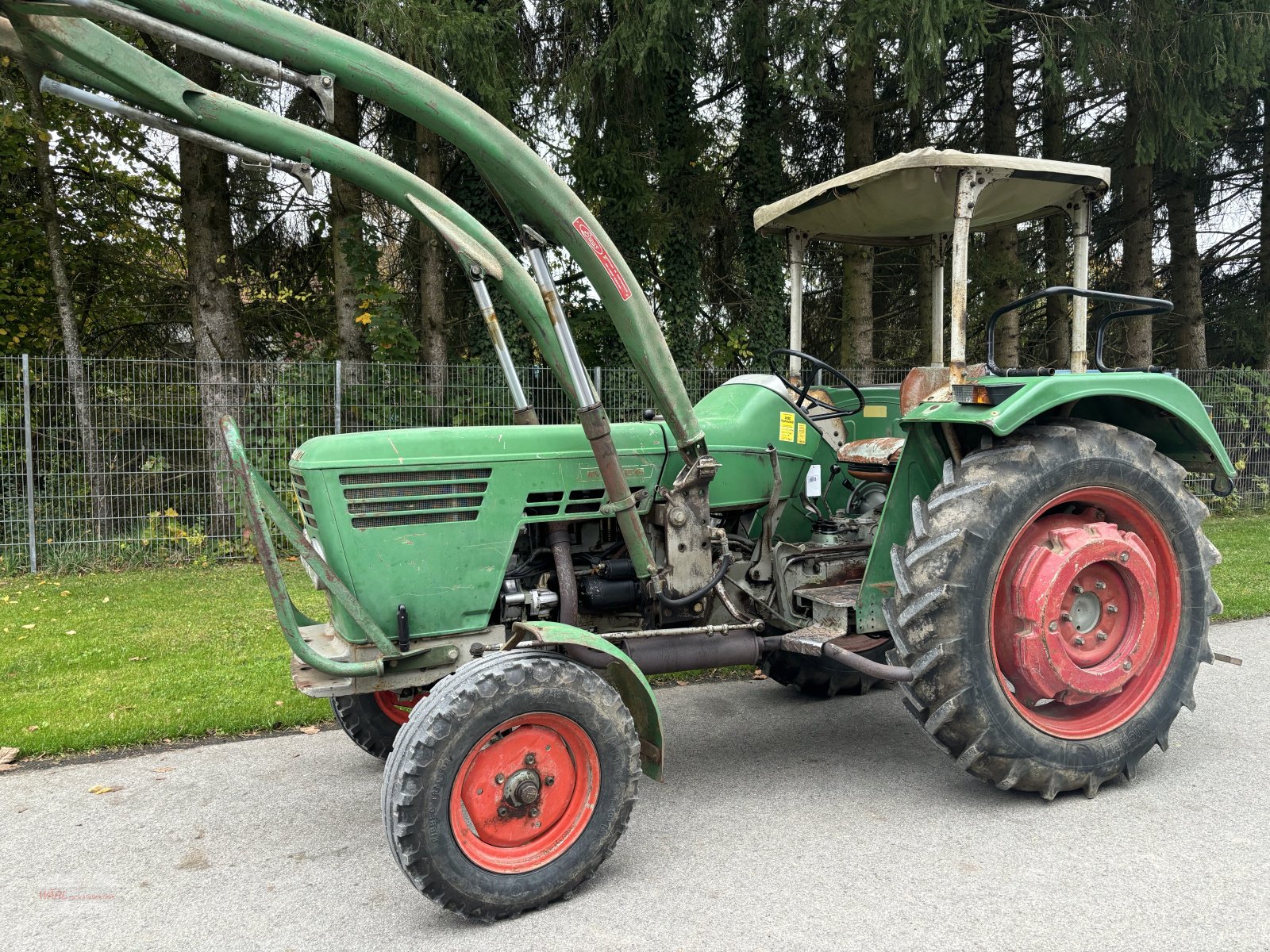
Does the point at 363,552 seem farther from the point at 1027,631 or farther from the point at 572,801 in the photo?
the point at 1027,631

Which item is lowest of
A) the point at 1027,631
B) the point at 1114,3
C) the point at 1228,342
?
the point at 1027,631

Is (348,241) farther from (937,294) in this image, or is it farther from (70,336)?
(937,294)

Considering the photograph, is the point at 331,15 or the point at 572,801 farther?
the point at 331,15

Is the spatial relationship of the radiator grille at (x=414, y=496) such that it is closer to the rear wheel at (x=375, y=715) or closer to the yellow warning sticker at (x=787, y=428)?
the rear wheel at (x=375, y=715)

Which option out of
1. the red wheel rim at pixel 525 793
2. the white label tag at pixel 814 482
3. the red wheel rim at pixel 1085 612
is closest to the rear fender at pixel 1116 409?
the red wheel rim at pixel 1085 612

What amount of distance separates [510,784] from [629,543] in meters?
0.96

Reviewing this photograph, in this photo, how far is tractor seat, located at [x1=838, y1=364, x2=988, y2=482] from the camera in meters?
4.03

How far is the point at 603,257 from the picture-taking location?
3.23m

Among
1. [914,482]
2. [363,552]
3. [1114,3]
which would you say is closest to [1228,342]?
[1114,3]

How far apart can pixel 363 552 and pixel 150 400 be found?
656cm

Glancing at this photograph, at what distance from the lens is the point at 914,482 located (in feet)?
12.3

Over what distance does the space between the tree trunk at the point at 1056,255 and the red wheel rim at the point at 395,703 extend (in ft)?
30.7

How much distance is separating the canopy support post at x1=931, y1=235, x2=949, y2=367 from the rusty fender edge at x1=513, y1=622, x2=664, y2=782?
2.79 metres

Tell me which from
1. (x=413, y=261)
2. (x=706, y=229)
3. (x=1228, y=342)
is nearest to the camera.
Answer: (x=413, y=261)
